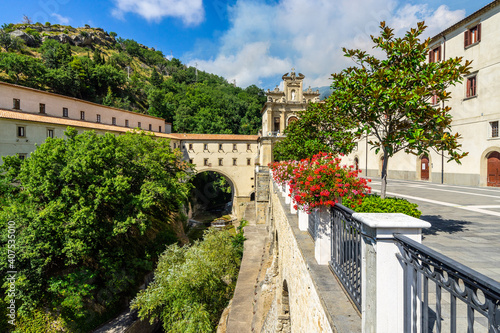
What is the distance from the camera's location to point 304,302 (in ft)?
13.0

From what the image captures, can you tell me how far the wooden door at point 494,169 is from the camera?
16.8 m

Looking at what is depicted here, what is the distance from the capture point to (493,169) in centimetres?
1697

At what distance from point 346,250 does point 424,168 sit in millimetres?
24457

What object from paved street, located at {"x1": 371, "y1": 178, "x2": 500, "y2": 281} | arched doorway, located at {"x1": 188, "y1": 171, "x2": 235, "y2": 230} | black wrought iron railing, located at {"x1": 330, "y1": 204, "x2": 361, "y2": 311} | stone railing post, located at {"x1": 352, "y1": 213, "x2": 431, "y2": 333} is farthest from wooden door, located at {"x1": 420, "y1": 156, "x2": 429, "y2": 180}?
arched doorway, located at {"x1": 188, "y1": 171, "x2": 235, "y2": 230}

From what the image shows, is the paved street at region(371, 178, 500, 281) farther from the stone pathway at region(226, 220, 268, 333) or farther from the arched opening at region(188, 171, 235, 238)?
the arched opening at region(188, 171, 235, 238)

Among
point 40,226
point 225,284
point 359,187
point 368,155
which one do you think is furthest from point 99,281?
point 368,155

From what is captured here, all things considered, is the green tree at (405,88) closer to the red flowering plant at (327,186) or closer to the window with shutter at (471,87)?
the red flowering plant at (327,186)

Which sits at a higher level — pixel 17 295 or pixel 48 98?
pixel 48 98

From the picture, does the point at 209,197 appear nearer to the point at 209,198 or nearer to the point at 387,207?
the point at 209,198

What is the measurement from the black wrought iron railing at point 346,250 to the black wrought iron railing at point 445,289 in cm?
73

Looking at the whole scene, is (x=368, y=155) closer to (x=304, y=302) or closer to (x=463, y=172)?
(x=463, y=172)

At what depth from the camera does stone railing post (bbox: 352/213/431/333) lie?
6.69 ft

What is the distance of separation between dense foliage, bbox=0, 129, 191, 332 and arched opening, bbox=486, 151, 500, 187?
75.7 ft

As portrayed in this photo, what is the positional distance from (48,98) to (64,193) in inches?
796
